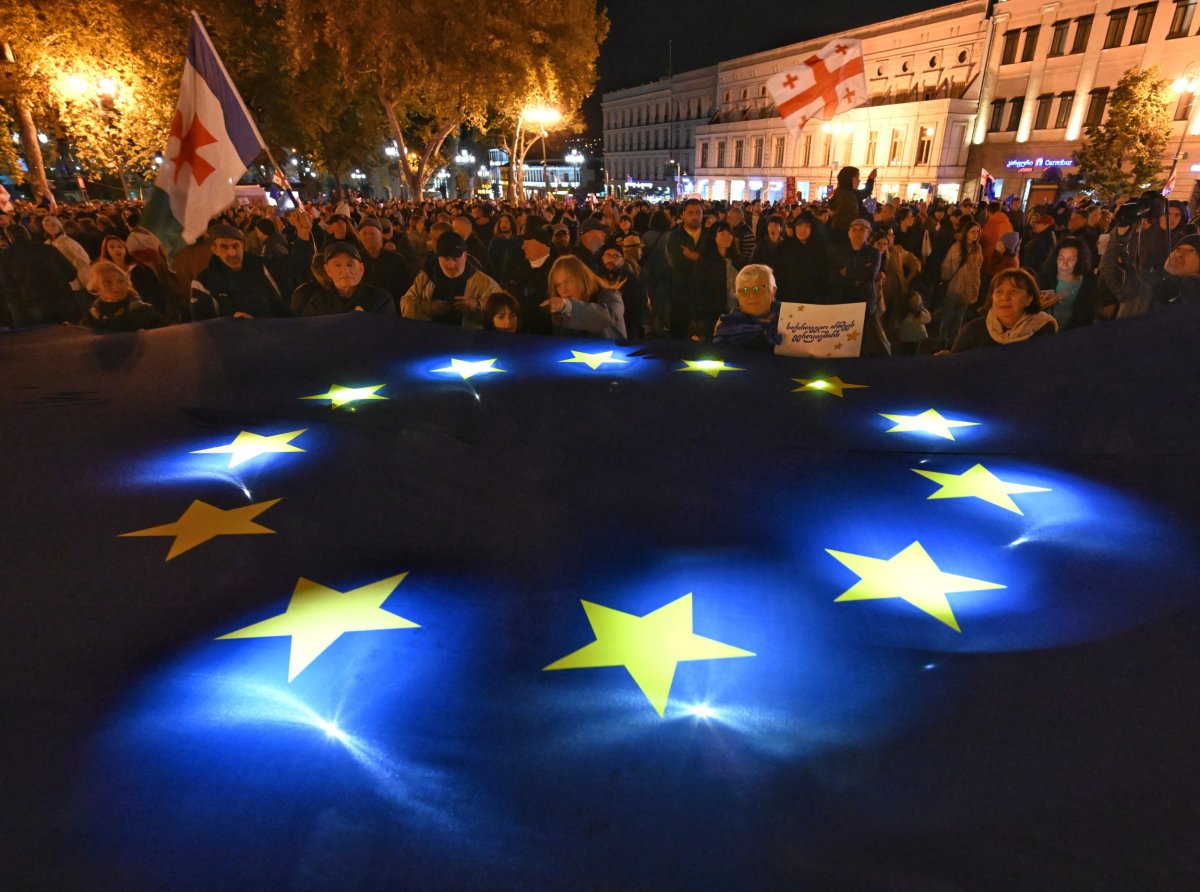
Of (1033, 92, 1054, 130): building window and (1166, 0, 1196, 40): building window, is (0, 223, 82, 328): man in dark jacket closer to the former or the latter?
(1166, 0, 1196, 40): building window

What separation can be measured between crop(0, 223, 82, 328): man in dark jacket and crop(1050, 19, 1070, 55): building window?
2007 inches

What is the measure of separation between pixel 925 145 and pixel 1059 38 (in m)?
9.46

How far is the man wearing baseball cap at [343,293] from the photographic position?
19.7 ft

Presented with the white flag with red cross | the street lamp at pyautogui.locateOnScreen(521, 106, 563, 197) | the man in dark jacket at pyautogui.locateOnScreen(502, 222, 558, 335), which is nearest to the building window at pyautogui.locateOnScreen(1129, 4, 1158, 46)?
the street lamp at pyautogui.locateOnScreen(521, 106, 563, 197)

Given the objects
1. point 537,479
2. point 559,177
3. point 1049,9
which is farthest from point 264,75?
point 559,177

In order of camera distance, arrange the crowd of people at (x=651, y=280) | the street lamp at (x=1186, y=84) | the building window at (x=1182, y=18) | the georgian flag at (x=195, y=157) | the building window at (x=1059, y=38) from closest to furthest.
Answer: the georgian flag at (x=195, y=157) < the crowd of people at (x=651, y=280) < the street lamp at (x=1186, y=84) < the building window at (x=1182, y=18) < the building window at (x=1059, y=38)

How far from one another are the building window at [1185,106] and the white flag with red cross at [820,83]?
111 ft

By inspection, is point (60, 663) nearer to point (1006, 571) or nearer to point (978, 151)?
point (1006, 571)

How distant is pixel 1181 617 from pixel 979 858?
102cm

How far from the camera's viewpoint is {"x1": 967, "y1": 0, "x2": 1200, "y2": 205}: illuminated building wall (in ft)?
112

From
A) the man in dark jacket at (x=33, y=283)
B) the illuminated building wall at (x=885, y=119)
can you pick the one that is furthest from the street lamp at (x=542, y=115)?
the man in dark jacket at (x=33, y=283)

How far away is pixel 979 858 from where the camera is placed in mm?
1166

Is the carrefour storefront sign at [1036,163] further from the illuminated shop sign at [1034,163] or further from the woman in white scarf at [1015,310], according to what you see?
the woman in white scarf at [1015,310]

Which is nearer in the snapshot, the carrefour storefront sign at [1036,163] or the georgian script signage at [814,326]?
the georgian script signage at [814,326]
